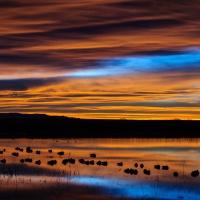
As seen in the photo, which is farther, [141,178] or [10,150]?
[10,150]

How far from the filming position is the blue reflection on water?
1944 centimetres

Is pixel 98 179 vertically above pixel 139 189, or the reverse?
pixel 98 179

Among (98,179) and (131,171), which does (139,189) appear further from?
(131,171)

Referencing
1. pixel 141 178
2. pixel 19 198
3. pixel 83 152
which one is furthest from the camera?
pixel 83 152

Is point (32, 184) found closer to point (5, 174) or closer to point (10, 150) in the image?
point (5, 174)

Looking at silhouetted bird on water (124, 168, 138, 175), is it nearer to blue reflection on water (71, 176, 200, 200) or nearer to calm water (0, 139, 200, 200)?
calm water (0, 139, 200, 200)

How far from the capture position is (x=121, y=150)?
39.2 meters

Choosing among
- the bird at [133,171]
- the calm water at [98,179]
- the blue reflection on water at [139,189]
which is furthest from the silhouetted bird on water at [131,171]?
the blue reflection on water at [139,189]

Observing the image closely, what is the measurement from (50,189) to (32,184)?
1.50m

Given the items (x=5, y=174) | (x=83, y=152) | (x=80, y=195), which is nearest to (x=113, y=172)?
(x=5, y=174)

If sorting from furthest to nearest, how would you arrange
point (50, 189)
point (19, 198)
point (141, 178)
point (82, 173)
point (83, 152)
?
point (83, 152)
point (82, 173)
point (141, 178)
point (50, 189)
point (19, 198)

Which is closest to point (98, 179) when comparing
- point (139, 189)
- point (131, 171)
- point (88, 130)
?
point (131, 171)

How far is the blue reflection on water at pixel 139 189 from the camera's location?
63.8 feet

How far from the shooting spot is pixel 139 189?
20.9 m
